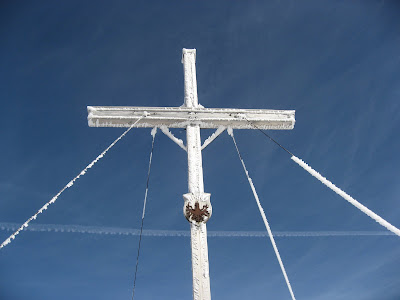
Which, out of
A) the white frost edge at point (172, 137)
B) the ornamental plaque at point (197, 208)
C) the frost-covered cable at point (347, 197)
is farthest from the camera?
the white frost edge at point (172, 137)

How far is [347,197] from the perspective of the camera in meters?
A: 5.10

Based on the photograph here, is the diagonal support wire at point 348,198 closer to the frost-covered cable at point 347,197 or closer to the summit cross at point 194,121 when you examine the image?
the frost-covered cable at point 347,197

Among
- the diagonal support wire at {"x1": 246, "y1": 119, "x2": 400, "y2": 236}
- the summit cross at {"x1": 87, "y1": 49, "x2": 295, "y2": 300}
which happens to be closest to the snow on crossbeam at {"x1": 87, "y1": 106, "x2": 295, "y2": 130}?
the summit cross at {"x1": 87, "y1": 49, "x2": 295, "y2": 300}

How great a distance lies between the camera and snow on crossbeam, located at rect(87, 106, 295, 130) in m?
6.91

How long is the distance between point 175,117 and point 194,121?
1.46 feet

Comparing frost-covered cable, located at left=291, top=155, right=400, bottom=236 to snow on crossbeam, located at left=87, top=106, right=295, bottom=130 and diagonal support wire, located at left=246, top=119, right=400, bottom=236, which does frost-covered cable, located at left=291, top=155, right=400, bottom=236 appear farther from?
snow on crossbeam, located at left=87, top=106, right=295, bottom=130

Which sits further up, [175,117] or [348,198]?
[175,117]

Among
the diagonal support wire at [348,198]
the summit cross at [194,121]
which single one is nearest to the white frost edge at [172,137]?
the summit cross at [194,121]

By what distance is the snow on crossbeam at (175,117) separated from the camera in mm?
6910

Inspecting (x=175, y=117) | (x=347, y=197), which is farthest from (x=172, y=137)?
(x=347, y=197)

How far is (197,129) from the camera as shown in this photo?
6898mm

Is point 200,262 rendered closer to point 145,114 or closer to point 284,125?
point 145,114

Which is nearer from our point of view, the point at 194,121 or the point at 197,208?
the point at 197,208

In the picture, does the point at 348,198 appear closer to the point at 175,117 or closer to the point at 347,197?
the point at 347,197
